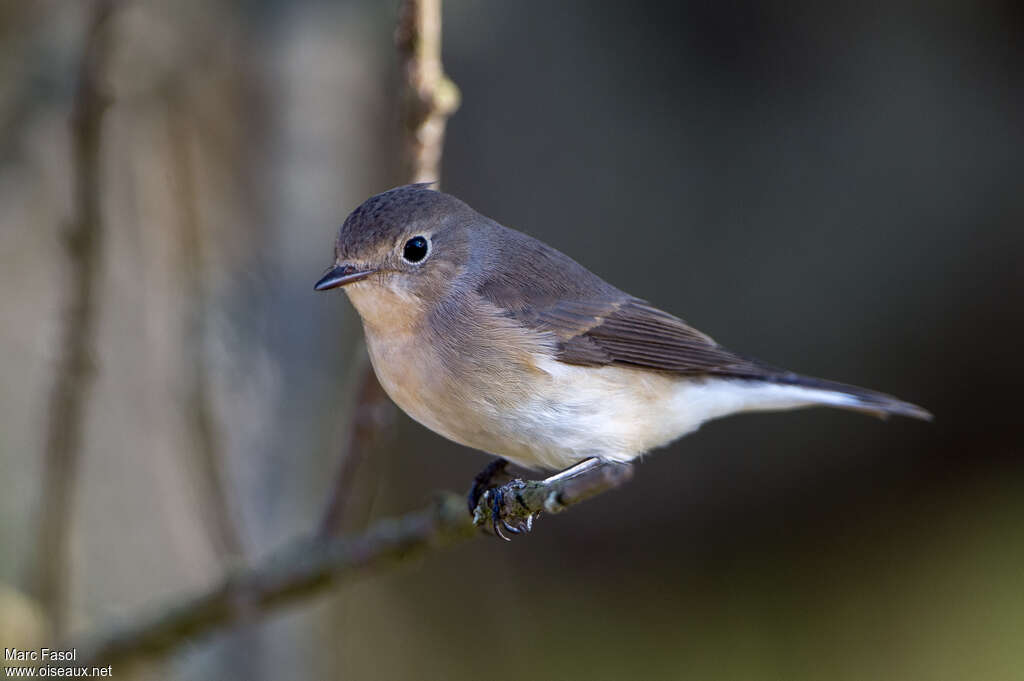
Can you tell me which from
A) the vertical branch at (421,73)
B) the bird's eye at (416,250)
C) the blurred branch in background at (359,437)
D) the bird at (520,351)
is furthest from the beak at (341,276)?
the vertical branch at (421,73)

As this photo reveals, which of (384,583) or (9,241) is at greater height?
(9,241)

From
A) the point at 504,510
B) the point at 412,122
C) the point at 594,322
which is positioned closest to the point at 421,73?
the point at 412,122

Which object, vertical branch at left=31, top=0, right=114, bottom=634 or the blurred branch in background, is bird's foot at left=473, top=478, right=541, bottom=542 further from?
vertical branch at left=31, top=0, right=114, bottom=634

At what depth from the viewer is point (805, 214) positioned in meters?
5.91

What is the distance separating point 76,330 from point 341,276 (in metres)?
0.72

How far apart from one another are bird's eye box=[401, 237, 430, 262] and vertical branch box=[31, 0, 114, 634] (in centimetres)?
87

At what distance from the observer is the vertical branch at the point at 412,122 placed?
2.30 m

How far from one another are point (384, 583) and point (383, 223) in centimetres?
326

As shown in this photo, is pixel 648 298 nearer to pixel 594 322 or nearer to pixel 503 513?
pixel 594 322

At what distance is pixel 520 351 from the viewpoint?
3012mm

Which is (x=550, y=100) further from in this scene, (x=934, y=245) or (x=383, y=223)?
(x=383, y=223)

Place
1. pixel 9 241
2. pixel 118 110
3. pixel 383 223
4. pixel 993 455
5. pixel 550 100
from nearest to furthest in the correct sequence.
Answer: pixel 383 223
pixel 118 110
pixel 9 241
pixel 993 455
pixel 550 100

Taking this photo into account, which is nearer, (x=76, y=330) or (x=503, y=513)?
(x=503, y=513)

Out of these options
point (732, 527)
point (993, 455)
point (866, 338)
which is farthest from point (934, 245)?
point (732, 527)
